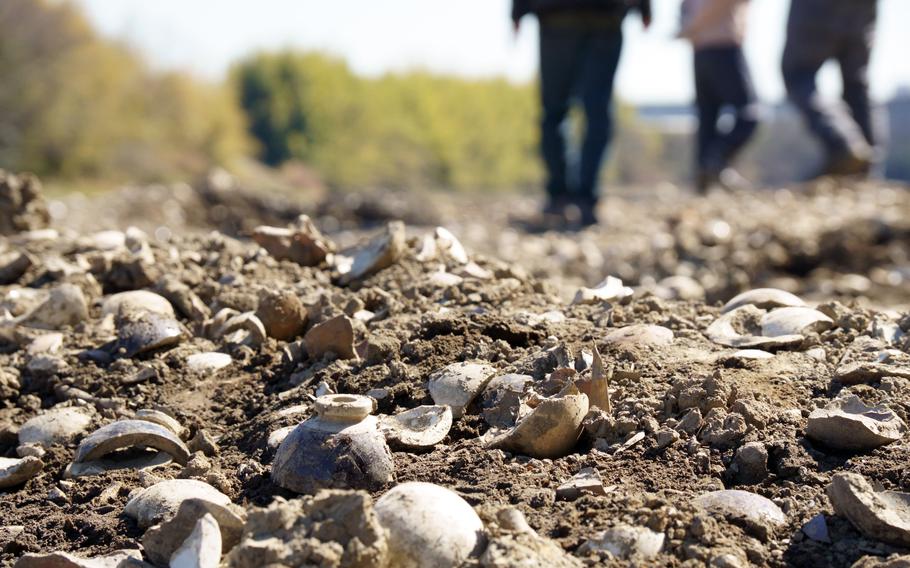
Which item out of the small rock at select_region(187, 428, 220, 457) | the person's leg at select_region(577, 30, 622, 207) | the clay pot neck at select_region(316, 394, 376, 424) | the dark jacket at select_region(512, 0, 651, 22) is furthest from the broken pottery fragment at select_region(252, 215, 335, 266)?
the person's leg at select_region(577, 30, 622, 207)

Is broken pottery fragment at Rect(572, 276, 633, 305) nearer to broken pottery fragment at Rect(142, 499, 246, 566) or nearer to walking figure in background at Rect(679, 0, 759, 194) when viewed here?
broken pottery fragment at Rect(142, 499, 246, 566)

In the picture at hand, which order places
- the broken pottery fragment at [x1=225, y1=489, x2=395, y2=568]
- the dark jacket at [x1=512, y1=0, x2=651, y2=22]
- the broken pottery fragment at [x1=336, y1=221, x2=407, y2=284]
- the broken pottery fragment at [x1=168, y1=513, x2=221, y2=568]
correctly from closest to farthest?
1. the broken pottery fragment at [x1=225, y1=489, x2=395, y2=568]
2. the broken pottery fragment at [x1=168, y1=513, x2=221, y2=568]
3. the broken pottery fragment at [x1=336, y1=221, x2=407, y2=284]
4. the dark jacket at [x1=512, y1=0, x2=651, y2=22]

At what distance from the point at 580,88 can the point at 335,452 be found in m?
6.60

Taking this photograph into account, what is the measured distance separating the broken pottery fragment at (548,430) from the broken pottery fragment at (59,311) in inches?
68.2

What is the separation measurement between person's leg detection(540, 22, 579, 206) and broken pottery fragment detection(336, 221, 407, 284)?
4.33 metres

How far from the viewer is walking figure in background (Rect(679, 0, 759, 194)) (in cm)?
896

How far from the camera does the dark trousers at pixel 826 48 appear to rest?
9375 mm

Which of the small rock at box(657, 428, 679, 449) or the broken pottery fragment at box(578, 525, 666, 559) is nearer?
the broken pottery fragment at box(578, 525, 666, 559)

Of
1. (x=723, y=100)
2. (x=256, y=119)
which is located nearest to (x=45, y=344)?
(x=723, y=100)

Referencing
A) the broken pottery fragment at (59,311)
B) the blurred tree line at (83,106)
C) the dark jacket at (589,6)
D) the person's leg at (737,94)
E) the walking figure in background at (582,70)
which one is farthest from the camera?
the blurred tree line at (83,106)

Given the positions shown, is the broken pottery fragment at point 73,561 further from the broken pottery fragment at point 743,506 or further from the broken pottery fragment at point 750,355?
the broken pottery fragment at point 750,355

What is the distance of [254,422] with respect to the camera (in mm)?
2623

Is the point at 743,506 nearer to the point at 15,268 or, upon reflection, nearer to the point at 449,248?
the point at 449,248

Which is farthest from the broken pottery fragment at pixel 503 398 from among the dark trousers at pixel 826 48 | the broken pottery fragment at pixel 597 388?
the dark trousers at pixel 826 48
